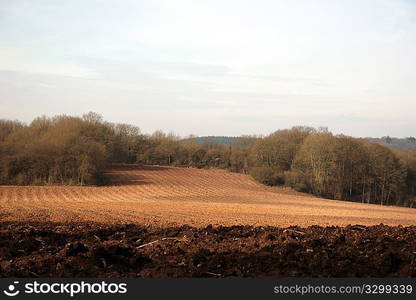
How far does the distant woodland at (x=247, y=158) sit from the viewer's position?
55344 millimetres

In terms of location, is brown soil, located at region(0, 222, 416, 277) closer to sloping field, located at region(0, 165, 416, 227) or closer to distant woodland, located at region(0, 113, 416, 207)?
sloping field, located at region(0, 165, 416, 227)

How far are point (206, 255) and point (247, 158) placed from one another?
74.1m

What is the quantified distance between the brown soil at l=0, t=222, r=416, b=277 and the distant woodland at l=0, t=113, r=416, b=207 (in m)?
44.2

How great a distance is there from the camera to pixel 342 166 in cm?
6825

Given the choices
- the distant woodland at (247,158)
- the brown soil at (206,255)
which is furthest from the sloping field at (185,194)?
the brown soil at (206,255)

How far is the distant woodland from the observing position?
→ 55.3 m

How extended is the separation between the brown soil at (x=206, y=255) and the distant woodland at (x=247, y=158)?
4423 centimetres

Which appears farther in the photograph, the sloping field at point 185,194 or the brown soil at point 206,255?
the sloping field at point 185,194

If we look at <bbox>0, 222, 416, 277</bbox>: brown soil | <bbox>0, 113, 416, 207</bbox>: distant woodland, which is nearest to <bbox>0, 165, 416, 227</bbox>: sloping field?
<bbox>0, 113, 416, 207</bbox>: distant woodland

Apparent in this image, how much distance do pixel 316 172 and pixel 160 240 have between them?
58.5 m

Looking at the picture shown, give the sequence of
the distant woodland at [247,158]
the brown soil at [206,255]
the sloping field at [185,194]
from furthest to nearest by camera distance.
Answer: the distant woodland at [247,158] → the sloping field at [185,194] → the brown soil at [206,255]

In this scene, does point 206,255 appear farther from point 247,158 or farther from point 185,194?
point 247,158

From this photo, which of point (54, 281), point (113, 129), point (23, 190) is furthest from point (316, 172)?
point (54, 281)

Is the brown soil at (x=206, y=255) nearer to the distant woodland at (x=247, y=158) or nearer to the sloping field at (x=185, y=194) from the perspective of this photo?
the sloping field at (x=185, y=194)
